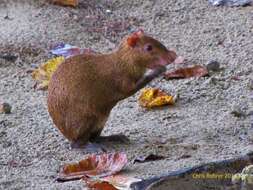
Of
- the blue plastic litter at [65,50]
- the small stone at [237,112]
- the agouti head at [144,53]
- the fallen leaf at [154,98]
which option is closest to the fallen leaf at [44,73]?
the blue plastic litter at [65,50]

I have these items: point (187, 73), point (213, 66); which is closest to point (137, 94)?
point (187, 73)

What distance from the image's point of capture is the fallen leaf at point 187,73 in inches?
261

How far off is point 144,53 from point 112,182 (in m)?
1.10

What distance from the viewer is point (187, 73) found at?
6.66 m

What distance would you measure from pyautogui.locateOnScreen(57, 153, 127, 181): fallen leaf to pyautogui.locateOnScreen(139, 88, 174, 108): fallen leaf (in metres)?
1.09

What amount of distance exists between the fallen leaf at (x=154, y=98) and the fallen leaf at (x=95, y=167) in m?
1.09

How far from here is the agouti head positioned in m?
5.33

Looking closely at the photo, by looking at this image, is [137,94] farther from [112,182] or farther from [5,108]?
[112,182]

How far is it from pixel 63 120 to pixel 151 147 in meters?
0.52

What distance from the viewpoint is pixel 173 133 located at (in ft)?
18.1

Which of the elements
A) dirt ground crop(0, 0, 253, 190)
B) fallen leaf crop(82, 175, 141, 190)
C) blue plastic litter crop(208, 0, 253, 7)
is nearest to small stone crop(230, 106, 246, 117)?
dirt ground crop(0, 0, 253, 190)

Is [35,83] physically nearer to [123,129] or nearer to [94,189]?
[123,129]

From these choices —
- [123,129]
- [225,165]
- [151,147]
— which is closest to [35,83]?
[123,129]

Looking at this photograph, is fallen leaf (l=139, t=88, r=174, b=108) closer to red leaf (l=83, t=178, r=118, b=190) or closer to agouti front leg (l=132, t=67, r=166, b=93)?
agouti front leg (l=132, t=67, r=166, b=93)
